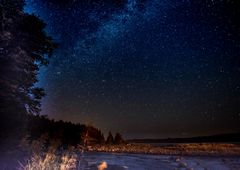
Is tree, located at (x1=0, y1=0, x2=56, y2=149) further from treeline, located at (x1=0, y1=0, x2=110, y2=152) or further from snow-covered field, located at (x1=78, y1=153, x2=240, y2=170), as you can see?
snow-covered field, located at (x1=78, y1=153, x2=240, y2=170)

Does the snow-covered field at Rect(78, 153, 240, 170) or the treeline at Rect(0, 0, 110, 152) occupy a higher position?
the treeline at Rect(0, 0, 110, 152)

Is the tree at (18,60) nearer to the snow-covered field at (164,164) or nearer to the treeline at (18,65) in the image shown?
the treeline at (18,65)

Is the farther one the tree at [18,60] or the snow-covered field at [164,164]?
the snow-covered field at [164,164]

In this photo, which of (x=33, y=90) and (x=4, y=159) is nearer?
(x=4, y=159)

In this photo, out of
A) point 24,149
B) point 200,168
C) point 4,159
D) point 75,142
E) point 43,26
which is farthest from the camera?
point 75,142

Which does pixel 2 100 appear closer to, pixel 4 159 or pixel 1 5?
pixel 4 159

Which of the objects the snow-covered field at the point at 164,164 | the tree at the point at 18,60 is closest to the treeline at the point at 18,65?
the tree at the point at 18,60

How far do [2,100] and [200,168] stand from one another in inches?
374

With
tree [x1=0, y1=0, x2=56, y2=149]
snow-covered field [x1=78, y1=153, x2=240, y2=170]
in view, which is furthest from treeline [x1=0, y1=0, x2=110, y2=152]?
snow-covered field [x1=78, y1=153, x2=240, y2=170]

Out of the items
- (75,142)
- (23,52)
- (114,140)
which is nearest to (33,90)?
(23,52)

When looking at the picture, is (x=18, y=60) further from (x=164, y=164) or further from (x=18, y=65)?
(x=164, y=164)

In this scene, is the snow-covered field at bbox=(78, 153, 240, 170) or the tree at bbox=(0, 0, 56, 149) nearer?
the tree at bbox=(0, 0, 56, 149)

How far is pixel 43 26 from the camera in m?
9.77

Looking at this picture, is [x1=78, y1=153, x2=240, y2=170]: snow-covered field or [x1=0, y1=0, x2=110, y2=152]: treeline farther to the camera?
[x1=78, y1=153, x2=240, y2=170]: snow-covered field
